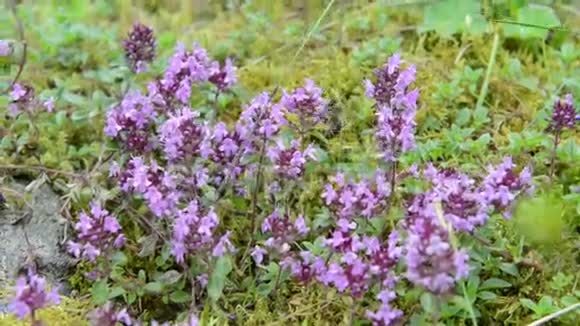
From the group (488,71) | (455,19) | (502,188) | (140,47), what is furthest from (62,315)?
(455,19)

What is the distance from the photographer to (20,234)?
2.59 m

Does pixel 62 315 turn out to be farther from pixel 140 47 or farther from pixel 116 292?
pixel 140 47

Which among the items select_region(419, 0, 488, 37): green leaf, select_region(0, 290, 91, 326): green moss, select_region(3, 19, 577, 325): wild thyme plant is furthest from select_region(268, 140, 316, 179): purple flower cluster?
select_region(419, 0, 488, 37): green leaf

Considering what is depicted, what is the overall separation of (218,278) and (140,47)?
0.88 m

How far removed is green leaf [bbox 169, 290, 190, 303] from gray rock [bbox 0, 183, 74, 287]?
383 millimetres

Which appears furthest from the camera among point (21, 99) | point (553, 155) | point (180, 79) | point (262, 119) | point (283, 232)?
point (21, 99)

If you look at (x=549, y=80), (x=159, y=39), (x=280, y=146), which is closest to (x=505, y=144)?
(x=549, y=80)

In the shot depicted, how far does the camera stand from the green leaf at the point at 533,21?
10.5 ft

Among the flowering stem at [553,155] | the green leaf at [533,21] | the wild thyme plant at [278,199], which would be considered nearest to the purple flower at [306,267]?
the wild thyme plant at [278,199]

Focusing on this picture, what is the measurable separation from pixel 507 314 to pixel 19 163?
1455 mm

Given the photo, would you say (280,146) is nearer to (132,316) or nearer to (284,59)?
(132,316)

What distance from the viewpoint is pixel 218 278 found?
2.15 metres

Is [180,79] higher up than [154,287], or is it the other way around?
[180,79]

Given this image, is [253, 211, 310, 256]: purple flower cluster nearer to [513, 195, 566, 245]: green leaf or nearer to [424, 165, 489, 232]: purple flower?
[424, 165, 489, 232]: purple flower
